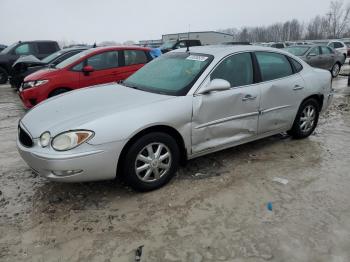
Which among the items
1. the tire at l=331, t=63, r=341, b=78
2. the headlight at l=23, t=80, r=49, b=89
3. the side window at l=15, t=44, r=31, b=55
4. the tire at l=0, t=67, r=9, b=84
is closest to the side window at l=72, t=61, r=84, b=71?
the headlight at l=23, t=80, r=49, b=89

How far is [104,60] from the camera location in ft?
25.3

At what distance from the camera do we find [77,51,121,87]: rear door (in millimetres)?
7371

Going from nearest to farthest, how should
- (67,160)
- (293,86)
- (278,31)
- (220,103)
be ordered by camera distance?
(67,160) → (220,103) → (293,86) → (278,31)

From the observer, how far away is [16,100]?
9672mm

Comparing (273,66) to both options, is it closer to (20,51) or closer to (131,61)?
(131,61)

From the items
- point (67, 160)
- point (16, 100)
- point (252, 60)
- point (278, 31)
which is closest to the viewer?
point (67, 160)

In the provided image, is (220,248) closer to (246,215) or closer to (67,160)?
(246,215)

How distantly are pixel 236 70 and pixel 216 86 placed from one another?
0.67 m

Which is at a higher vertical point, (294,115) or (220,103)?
(220,103)

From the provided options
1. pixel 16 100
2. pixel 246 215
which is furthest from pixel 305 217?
pixel 16 100

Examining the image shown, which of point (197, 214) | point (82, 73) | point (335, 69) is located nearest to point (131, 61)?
point (82, 73)

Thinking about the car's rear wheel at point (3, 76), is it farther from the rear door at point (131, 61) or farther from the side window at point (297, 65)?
the side window at point (297, 65)

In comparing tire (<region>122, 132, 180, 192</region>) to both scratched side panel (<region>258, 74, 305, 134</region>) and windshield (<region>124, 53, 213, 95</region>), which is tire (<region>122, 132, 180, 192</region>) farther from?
scratched side panel (<region>258, 74, 305, 134</region>)

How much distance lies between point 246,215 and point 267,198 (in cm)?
45
